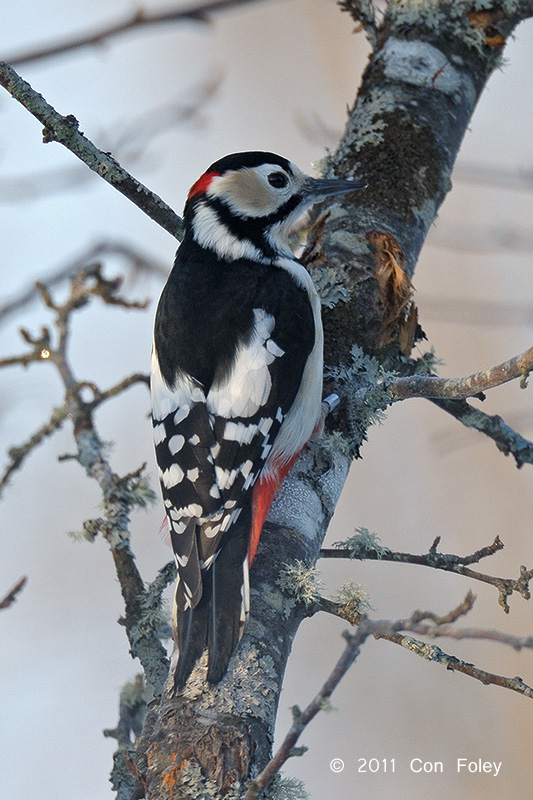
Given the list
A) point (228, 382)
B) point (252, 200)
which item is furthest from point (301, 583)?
point (252, 200)

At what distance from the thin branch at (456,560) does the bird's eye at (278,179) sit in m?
1.09

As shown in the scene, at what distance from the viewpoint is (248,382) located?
6.38 ft

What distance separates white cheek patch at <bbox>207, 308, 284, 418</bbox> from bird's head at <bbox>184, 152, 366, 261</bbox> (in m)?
0.39

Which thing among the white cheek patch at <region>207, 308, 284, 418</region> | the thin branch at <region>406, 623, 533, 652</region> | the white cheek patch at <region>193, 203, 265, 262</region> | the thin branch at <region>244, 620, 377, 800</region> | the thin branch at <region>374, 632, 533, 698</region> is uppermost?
the white cheek patch at <region>193, 203, 265, 262</region>

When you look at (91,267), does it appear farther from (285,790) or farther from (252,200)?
(285,790)

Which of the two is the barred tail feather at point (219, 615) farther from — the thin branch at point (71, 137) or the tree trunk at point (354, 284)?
the thin branch at point (71, 137)

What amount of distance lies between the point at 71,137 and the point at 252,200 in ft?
1.95

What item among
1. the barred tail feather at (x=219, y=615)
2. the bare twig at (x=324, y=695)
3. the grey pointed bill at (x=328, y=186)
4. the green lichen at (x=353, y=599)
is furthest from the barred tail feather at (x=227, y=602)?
the grey pointed bill at (x=328, y=186)

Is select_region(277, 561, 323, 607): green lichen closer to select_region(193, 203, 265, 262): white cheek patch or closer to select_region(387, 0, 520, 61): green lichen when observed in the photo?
select_region(193, 203, 265, 262): white cheek patch

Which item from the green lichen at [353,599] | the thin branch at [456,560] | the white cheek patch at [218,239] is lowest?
the green lichen at [353,599]

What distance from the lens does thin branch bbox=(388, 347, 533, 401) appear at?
1.43 meters

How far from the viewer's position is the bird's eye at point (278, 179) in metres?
2.38

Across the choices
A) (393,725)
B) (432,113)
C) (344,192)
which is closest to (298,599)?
(344,192)

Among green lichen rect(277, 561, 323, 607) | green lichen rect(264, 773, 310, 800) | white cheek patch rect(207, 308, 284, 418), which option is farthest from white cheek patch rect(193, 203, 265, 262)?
green lichen rect(264, 773, 310, 800)
